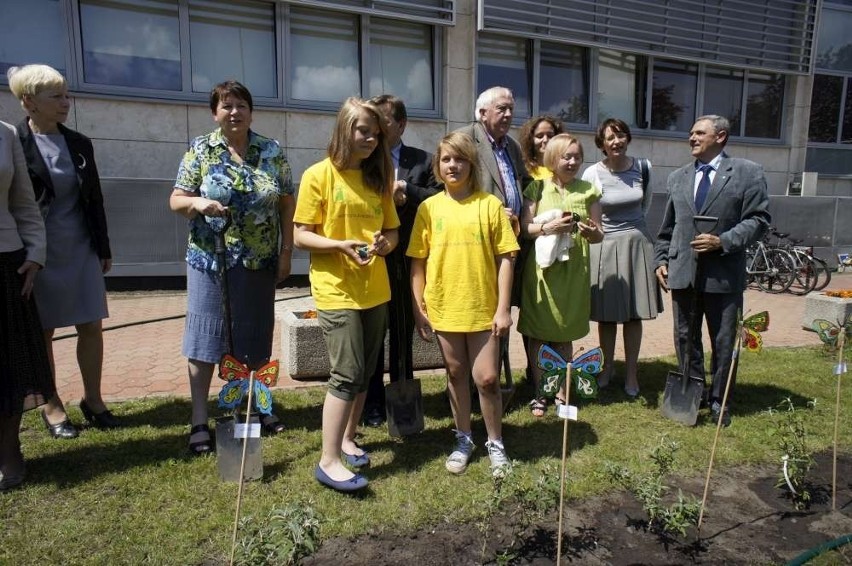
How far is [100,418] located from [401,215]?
92.1 inches

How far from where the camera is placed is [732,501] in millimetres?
3094

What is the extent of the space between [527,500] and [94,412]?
288 centimetres

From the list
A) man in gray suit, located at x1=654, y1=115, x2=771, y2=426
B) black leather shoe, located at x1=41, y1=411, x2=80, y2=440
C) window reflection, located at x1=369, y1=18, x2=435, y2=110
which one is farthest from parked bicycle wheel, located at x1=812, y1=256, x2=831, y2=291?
black leather shoe, located at x1=41, y1=411, x2=80, y2=440

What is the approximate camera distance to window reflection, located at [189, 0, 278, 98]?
374 inches

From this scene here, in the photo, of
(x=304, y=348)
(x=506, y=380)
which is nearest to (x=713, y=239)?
(x=506, y=380)

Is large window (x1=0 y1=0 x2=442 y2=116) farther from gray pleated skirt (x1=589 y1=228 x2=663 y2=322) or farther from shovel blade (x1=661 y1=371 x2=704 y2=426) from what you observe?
shovel blade (x1=661 y1=371 x2=704 y2=426)

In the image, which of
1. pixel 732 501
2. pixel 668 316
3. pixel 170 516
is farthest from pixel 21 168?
pixel 668 316

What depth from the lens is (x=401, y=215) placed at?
374cm

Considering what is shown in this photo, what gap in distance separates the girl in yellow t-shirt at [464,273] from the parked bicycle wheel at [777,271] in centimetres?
939

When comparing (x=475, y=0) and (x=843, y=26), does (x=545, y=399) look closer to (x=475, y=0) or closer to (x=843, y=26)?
(x=475, y=0)

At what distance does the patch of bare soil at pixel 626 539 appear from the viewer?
2.56 m

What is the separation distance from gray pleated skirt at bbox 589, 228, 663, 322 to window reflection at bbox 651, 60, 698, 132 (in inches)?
387

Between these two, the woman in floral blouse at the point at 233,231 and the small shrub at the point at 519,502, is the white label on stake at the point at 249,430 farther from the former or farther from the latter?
the small shrub at the point at 519,502

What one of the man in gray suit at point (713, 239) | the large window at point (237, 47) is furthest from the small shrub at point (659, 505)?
the large window at point (237, 47)
